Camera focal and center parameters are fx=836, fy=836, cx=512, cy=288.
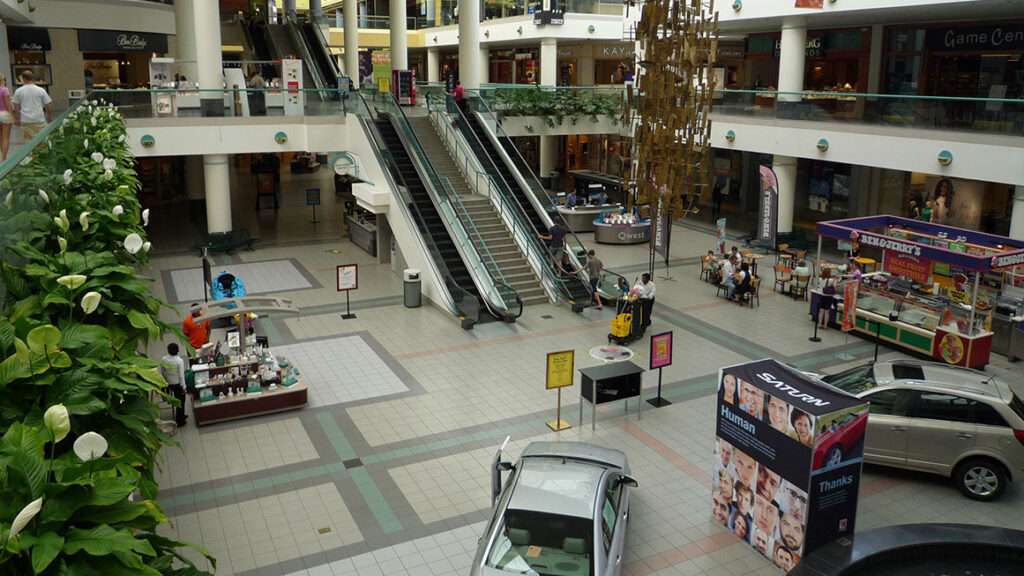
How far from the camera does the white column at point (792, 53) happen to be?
933 inches

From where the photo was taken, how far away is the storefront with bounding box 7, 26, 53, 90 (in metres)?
22.1

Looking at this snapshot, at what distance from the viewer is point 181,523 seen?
29.7 feet

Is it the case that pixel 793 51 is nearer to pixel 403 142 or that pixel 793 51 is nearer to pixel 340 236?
pixel 403 142

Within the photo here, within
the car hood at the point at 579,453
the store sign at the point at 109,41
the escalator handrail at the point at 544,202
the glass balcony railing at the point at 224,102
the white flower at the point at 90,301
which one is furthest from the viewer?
the store sign at the point at 109,41

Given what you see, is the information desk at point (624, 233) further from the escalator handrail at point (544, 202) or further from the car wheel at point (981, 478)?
the car wheel at point (981, 478)

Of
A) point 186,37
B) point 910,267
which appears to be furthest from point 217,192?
point 910,267

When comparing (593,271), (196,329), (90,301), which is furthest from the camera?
(593,271)

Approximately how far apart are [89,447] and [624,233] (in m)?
22.1

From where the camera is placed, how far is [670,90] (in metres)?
15.1

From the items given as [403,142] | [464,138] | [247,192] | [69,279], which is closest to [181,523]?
[69,279]

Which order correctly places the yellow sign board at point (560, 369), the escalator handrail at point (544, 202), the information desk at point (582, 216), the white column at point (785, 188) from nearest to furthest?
the yellow sign board at point (560, 369) → the escalator handrail at point (544, 202) → the white column at point (785, 188) → the information desk at point (582, 216)

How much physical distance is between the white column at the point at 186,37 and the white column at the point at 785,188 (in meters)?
17.7

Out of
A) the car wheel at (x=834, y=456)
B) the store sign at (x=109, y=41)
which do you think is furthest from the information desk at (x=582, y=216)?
the car wheel at (x=834, y=456)

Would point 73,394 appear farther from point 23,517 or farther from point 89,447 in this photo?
point 23,517
